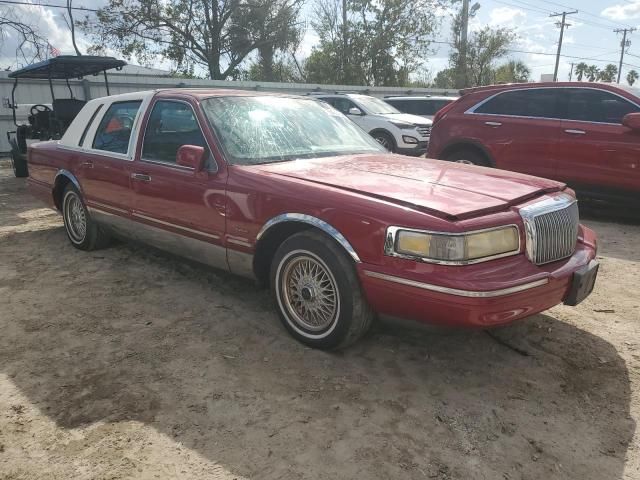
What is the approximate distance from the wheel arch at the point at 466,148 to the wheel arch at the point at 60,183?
4.95 m

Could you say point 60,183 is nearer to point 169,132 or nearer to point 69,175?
point 69,175

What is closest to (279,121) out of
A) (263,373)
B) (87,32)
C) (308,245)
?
(308,245)

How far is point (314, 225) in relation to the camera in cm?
296

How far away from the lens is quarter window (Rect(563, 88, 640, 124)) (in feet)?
20.2

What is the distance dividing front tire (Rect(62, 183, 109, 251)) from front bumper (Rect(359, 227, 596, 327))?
3359mm

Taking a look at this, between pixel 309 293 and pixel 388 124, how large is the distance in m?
9.65

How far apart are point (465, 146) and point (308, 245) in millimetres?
5094

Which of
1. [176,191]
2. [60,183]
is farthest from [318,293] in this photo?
[60,183]

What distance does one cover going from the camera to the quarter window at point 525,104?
22.0 feet

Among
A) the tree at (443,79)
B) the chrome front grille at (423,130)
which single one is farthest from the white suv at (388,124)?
the tree at (443,79)

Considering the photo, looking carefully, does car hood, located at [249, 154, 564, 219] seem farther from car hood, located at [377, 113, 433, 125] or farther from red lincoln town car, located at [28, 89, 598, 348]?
car hood, located at [377, 113, 433, 125]

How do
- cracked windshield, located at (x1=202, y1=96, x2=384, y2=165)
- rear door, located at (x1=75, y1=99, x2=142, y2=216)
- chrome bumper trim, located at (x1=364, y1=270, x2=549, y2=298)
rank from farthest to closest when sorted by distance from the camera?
1. rear door, located at (x1=75, y1=99, x2=142, y2=216)
2. cracked windshield, located at (x1=202, y1=96, x2=384, y2=165)
3. chrome bumper trim, located at (x1=364, y1=270, x2=549, y2=298)

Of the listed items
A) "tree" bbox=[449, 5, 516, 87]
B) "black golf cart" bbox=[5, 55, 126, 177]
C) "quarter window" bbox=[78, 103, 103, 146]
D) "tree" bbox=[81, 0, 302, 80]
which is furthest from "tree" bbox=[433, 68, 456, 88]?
"quarter window" bbox=[78, 103, 103, 146]

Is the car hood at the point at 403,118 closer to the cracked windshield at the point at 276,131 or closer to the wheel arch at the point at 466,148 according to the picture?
the wheel arch at the point at 466,148
